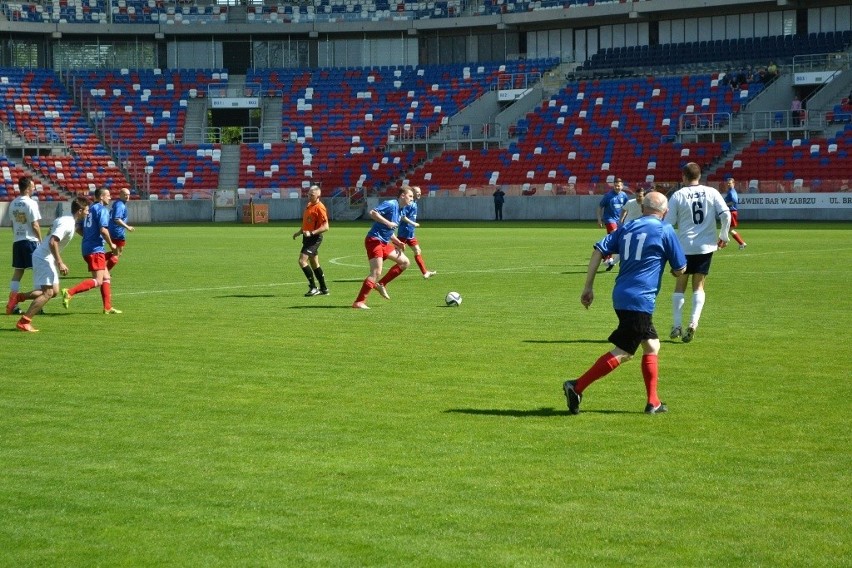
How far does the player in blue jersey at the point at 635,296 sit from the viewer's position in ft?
34.4

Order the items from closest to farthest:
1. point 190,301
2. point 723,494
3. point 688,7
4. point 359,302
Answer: point 723,494, point 359,302, point 190,301, point 688,7

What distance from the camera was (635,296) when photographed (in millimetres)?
10492

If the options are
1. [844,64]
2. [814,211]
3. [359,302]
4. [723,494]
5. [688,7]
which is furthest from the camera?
[688,7]

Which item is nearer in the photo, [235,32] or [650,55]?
[650,55]

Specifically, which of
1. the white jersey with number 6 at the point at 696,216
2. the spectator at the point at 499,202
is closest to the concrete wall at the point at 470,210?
the spectator at the point at 499,202

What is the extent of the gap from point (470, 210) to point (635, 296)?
2142 inches

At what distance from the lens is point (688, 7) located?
7069cm

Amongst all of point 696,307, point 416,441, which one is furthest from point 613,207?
point 416,441

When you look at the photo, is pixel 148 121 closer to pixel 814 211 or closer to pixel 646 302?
pixel 814 211

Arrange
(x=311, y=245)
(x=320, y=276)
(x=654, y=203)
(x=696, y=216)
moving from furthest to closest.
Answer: (x=311, y=245) → (x=320, y=276) → (x=696, y=216) → (x=654, y=203)

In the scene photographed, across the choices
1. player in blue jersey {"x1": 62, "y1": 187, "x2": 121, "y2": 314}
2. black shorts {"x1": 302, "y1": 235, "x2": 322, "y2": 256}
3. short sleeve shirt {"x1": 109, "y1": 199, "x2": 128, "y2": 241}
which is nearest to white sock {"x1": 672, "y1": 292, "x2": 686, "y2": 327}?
black shorts {"x1": 302, "y1": 235, "x2": 322, "y2": 256}

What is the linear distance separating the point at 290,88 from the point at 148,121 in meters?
9.34

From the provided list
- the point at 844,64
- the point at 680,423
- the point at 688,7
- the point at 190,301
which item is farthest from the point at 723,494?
the point at 688,7

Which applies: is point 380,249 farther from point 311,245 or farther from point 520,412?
point 520,412
